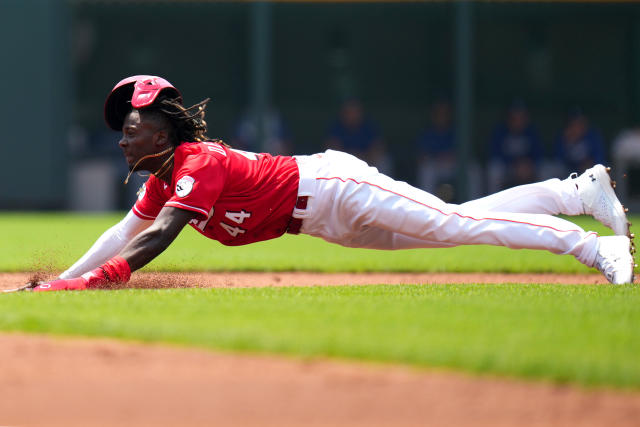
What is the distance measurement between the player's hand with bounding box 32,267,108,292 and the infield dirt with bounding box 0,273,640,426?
115 centimetres

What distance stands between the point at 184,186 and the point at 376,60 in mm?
14779

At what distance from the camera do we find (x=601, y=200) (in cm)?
522

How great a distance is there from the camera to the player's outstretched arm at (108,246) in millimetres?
5133

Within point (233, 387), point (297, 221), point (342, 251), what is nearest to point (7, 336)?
point (233, 387)

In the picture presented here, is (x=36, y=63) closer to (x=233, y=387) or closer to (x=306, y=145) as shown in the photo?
(x=306, y=145)

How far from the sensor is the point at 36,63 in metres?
15.6

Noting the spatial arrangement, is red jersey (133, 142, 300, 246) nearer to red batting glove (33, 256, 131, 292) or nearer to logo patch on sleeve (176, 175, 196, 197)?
logo patch on sleeve (176, 175, 196, 197)

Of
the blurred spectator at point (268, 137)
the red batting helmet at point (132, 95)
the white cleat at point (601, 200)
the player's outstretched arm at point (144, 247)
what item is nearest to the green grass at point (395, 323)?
the player's outstretched arm at point (144, 247)

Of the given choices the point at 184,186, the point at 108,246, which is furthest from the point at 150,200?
the point at 184,186

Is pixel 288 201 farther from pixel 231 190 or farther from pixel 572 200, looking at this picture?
pixel 572 200

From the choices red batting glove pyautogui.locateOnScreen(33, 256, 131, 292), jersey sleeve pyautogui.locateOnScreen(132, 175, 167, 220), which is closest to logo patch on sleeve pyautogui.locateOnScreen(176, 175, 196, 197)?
red batting glove pyautogui.locateOnScreen(33, 256, 131, 292)

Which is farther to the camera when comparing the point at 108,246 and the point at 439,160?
the point at 439,160

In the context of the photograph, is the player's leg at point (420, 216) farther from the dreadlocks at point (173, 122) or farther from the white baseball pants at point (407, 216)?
the dreadlocks at point (173, 122)

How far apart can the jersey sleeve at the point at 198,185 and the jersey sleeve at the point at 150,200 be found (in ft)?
1.43
